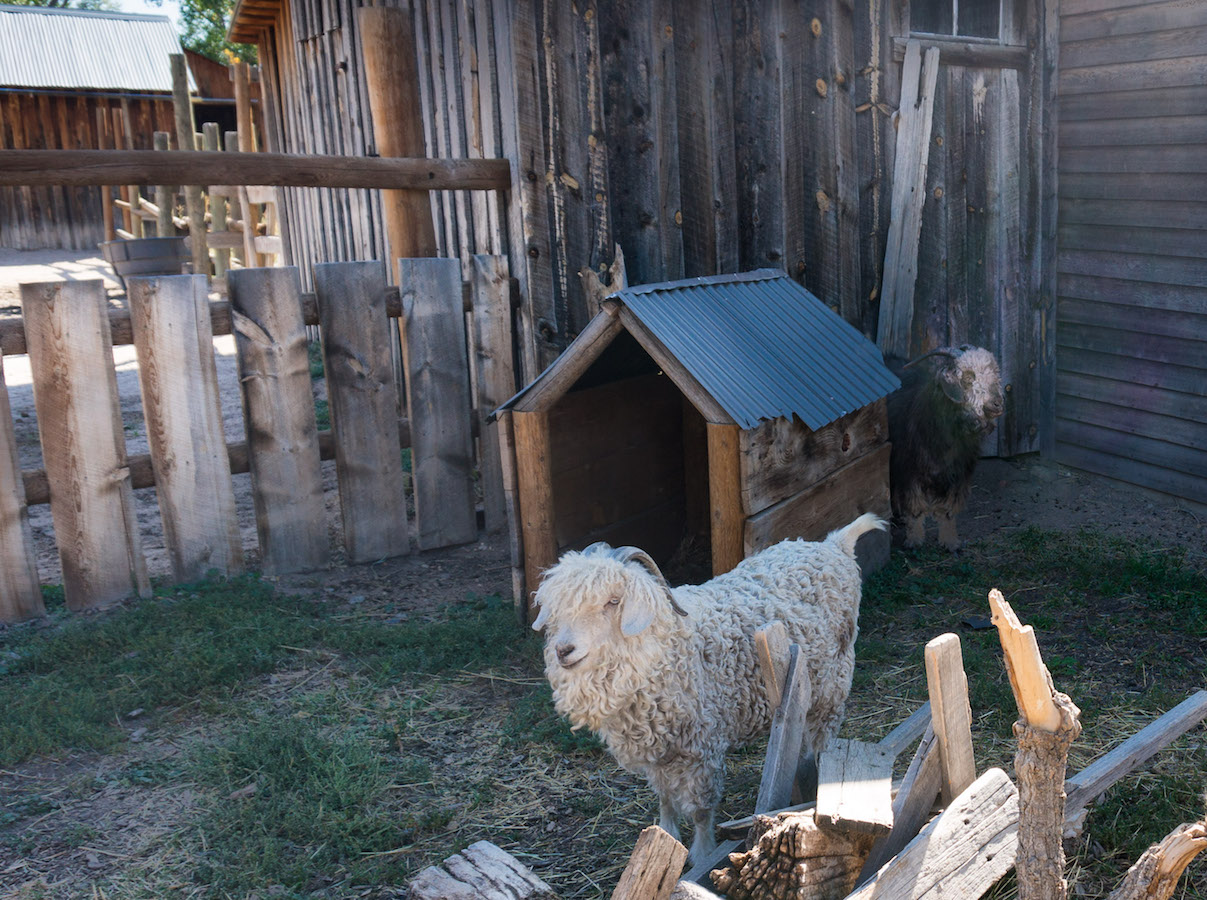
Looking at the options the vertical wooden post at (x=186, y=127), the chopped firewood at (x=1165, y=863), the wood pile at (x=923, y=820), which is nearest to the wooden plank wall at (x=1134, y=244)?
the wood pile at (x=923, y=820)

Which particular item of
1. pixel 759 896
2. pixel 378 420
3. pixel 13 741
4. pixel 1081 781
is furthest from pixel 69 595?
pixel 1081 781

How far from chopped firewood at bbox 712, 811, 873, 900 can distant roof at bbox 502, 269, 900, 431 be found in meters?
2.05

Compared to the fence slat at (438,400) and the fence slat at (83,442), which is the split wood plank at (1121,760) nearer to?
the fence slat at (438,400)

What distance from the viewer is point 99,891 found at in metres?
3.19

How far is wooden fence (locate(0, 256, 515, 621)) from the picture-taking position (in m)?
5.02

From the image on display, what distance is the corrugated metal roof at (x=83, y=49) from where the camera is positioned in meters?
20.9

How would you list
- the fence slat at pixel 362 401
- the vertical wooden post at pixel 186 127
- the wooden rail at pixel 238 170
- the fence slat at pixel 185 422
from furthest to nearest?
the vertical wooden post at pixel 186 127, the fence slat at pixel 362 401, the fence slat at pixel 185 422, the wooden rail at pixel 238 170

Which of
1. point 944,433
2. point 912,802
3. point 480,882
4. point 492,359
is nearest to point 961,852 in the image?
point 912,802

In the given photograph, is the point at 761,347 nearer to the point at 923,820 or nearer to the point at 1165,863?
the point at 923,820

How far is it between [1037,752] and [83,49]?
83.0ft

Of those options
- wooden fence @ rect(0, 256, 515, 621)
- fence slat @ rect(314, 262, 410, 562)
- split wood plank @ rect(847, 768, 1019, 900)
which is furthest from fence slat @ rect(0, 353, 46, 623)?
split wood plank @ rect(847, 768, 1019, 900)

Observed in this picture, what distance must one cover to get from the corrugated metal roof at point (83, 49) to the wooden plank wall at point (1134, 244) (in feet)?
66.2

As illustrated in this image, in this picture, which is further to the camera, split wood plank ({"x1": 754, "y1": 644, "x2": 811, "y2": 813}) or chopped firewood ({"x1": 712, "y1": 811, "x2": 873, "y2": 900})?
split wood plank ({"x1": 754, "y1": 644, "x2": 811, "y2": 813})

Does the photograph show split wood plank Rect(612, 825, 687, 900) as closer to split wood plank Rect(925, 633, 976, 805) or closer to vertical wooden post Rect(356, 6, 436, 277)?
split wood plank Rect(925, 633, 976, 805)
